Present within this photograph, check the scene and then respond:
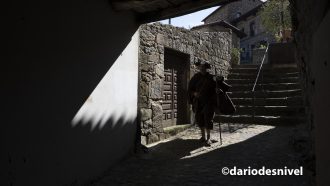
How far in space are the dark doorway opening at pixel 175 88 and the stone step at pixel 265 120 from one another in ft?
3.12

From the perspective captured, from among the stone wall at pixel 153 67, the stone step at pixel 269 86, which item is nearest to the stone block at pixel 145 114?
the stone wall at pixel 153 67

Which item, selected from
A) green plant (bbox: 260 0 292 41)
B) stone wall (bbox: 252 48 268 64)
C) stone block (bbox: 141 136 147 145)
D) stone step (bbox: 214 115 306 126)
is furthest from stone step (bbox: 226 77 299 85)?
green plant (bbox: 260 0 292 41)

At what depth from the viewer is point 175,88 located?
7.95 meters

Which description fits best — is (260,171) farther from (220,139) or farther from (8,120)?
(8,120)

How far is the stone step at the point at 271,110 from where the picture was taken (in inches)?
339

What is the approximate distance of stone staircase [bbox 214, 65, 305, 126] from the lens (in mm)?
8570

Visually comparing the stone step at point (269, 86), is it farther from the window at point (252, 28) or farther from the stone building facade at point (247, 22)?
the window at point (252, 28)

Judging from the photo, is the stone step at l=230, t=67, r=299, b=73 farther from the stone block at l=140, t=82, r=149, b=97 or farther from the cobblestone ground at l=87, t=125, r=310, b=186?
the stone block at l=140, t=82, r=149, b=97

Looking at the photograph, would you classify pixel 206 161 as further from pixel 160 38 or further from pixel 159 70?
pixel 160 38

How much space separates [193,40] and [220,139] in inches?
121

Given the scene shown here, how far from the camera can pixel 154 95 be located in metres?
6.64

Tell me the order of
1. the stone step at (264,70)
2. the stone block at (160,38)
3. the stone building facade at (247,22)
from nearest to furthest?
the stone block at (160,38) < the stone step at (264,70) < the stone building facade at (247,22)

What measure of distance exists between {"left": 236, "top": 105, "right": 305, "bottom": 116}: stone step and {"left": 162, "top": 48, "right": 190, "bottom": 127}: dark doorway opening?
191cm

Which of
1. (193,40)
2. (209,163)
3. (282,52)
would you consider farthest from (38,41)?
(282,52)
